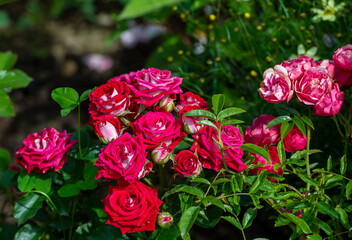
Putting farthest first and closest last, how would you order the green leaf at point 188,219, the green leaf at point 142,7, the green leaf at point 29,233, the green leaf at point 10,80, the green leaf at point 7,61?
1. the green leaf at point 142,7
2. the green leaf at point 7,61
3. the green leaf at point 10,80
4. the green leaf at point 29,233
5. the green leaf at point 188,219

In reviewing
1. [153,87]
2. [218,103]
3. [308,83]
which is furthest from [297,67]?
[153,87]

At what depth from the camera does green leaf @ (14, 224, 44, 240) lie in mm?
961

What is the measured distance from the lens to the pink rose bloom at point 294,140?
0.81 m

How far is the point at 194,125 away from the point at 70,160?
35 centimetres

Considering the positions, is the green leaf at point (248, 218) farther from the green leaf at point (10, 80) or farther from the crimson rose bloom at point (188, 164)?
the green leaf at point (10, 80)

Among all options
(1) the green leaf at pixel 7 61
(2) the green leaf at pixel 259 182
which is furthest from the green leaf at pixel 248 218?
(1) the green leaf at pixel 7 61

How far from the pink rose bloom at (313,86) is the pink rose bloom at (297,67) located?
0.01 meters

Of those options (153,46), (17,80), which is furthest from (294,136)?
(153,46)

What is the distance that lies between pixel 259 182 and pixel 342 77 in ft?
0.92

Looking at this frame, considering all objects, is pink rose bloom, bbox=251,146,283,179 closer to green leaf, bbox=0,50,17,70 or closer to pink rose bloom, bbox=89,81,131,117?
pink rose bloom, bbox=89,81,131,117

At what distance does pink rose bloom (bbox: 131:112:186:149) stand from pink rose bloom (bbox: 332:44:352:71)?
33cm

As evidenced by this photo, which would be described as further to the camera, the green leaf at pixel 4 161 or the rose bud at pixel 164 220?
the green leaf at pixel 4 161

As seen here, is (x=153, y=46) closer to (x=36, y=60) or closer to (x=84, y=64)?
(x=84, y=64)

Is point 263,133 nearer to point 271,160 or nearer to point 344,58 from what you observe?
point 271,160
